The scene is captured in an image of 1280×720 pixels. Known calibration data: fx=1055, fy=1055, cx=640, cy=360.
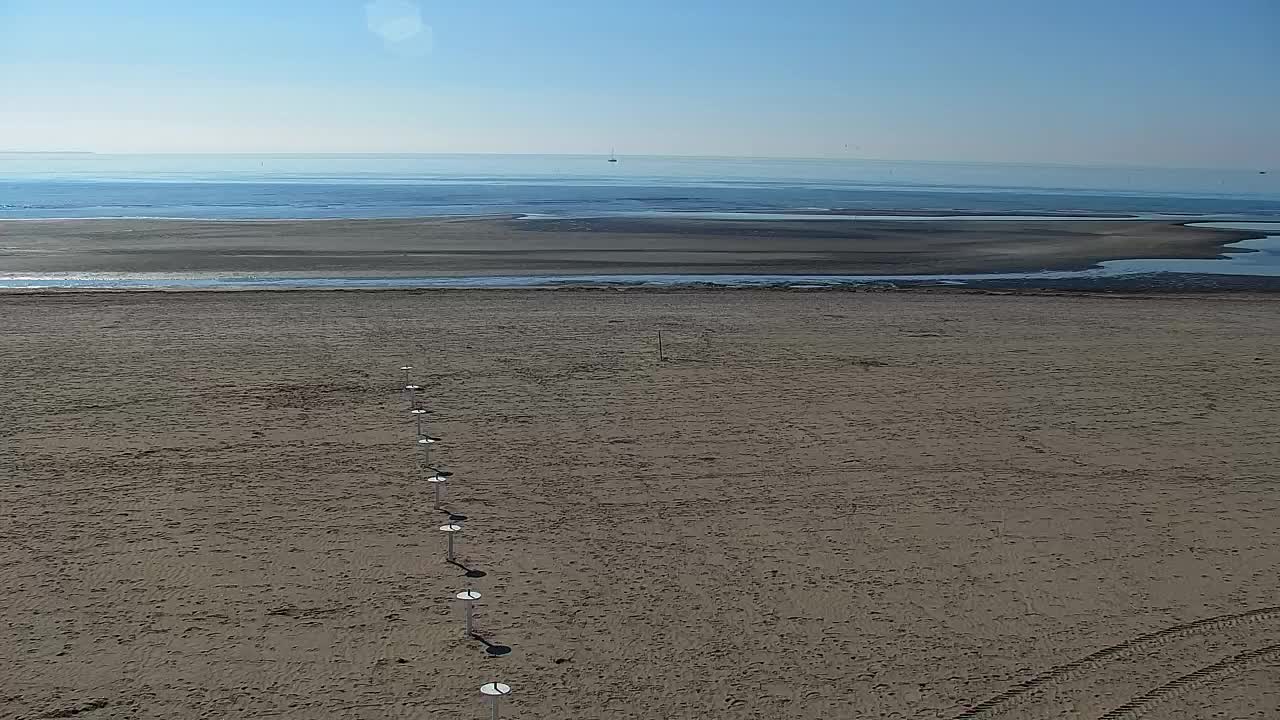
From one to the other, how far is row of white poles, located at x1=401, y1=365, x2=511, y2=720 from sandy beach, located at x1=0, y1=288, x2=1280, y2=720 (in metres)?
0.18

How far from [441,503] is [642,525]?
2556 mm

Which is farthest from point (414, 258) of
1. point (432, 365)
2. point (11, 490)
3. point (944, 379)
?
point (11, 490)

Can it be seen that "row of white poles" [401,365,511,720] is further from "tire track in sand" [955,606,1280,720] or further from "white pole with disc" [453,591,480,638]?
"tire track in sand" [955,606,1280,720]

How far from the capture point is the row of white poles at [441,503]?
7855 mm

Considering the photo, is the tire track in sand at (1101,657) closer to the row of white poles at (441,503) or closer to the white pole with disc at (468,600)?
the row of white poles at (441,503)

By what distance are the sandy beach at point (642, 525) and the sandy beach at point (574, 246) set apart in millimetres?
15865

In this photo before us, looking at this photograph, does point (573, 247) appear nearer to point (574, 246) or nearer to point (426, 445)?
point (574, 246)

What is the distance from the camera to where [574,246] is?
48.3 metres

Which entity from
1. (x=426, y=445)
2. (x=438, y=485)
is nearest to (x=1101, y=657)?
(x=438, y=485)

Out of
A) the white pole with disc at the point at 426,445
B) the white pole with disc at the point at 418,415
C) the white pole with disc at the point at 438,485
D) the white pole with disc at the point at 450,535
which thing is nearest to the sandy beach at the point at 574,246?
the white pole with disc at the point at 418,415

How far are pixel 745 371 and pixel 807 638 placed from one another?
11.5m

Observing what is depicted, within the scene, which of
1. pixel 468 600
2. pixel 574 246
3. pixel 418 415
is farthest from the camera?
pixel 574 246

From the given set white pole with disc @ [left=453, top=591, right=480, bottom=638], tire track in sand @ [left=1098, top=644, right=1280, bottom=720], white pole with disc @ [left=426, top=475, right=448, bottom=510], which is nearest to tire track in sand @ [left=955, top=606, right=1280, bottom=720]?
tire track in sand @ [left=1098, top=644, right=1280, bottom=720]

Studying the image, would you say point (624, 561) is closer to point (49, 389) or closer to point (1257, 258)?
point (49, 389)
